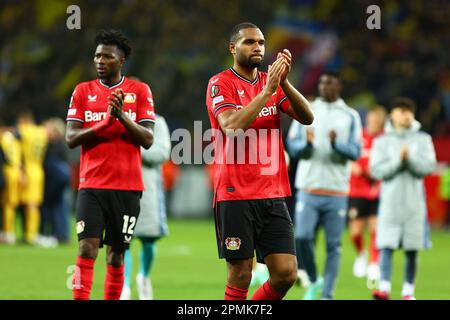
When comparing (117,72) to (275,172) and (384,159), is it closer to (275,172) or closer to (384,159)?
(275,172)

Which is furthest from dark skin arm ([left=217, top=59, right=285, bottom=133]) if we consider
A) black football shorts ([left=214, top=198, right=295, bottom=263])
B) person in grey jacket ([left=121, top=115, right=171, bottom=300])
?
person in grey jacket ([left=121, top=115, right=171, bottom=300])

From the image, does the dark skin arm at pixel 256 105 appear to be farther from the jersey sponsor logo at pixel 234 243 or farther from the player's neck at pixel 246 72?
the jersey sponsor logo at pixel 234 243

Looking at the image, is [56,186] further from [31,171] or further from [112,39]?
[112,39]

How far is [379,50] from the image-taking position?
27.1 meters

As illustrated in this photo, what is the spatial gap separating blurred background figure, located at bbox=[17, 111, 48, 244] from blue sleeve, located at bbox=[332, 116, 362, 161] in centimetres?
928

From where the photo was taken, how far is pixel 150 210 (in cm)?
973

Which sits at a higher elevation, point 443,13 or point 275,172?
point 443,13

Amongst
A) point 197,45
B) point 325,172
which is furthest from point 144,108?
point 197,45

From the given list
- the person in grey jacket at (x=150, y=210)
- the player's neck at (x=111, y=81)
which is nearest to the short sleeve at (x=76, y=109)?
the player's neck at (x=111, y=81)

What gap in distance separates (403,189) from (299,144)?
4.18ft

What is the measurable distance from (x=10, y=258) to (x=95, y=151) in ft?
25.3

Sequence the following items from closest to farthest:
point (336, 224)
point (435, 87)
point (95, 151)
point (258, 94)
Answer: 1. point (258, 94)
2. point (95, 151)
3. point (336, 224)
4. point (435, 87)

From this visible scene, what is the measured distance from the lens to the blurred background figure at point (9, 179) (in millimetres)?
17781

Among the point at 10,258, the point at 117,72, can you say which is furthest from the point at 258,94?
the point at 10,258
